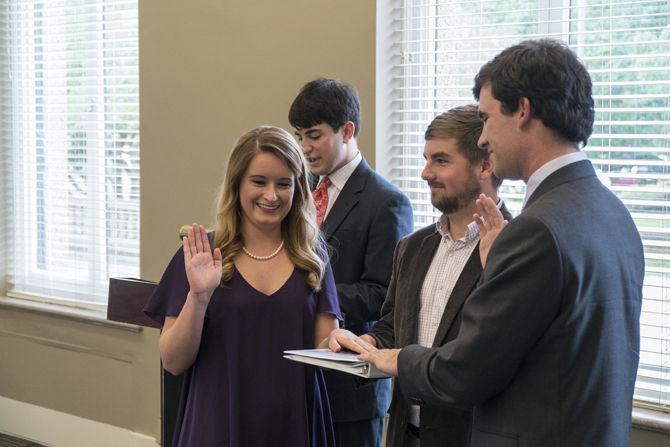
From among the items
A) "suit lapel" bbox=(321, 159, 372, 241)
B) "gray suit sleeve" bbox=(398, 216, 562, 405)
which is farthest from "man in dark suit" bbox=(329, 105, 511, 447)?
"suit lapel" bbox=(321, 159, 372, 241)

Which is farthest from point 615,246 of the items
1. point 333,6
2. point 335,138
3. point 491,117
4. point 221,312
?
point 333,6

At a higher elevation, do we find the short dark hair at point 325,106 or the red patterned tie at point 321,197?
the short dark hair at point 325,106

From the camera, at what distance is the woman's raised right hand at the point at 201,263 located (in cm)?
210

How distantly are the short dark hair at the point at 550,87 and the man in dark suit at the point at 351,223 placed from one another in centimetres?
99

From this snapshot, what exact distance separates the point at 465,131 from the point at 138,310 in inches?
53.5

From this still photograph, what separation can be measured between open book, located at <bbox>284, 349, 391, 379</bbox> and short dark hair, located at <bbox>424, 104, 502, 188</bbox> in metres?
0.54

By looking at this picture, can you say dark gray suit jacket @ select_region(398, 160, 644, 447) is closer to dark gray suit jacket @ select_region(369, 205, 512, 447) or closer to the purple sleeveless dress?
dark gray suit jacket @ select_region(369, 205, 512, 447)

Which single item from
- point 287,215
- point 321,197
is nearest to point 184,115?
point 321,197

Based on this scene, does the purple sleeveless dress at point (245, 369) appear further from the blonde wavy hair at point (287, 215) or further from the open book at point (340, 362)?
the open book at point (340, 362)

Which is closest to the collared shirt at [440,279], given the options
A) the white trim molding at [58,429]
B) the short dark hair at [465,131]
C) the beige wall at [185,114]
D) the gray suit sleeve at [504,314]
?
the short dark hair at [465,131]

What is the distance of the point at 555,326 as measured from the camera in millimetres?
1594

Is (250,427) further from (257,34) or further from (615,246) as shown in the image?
(257,34)

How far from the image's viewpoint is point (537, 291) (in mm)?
1568

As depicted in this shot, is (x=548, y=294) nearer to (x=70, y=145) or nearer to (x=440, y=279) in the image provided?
(x=440, y=279)
